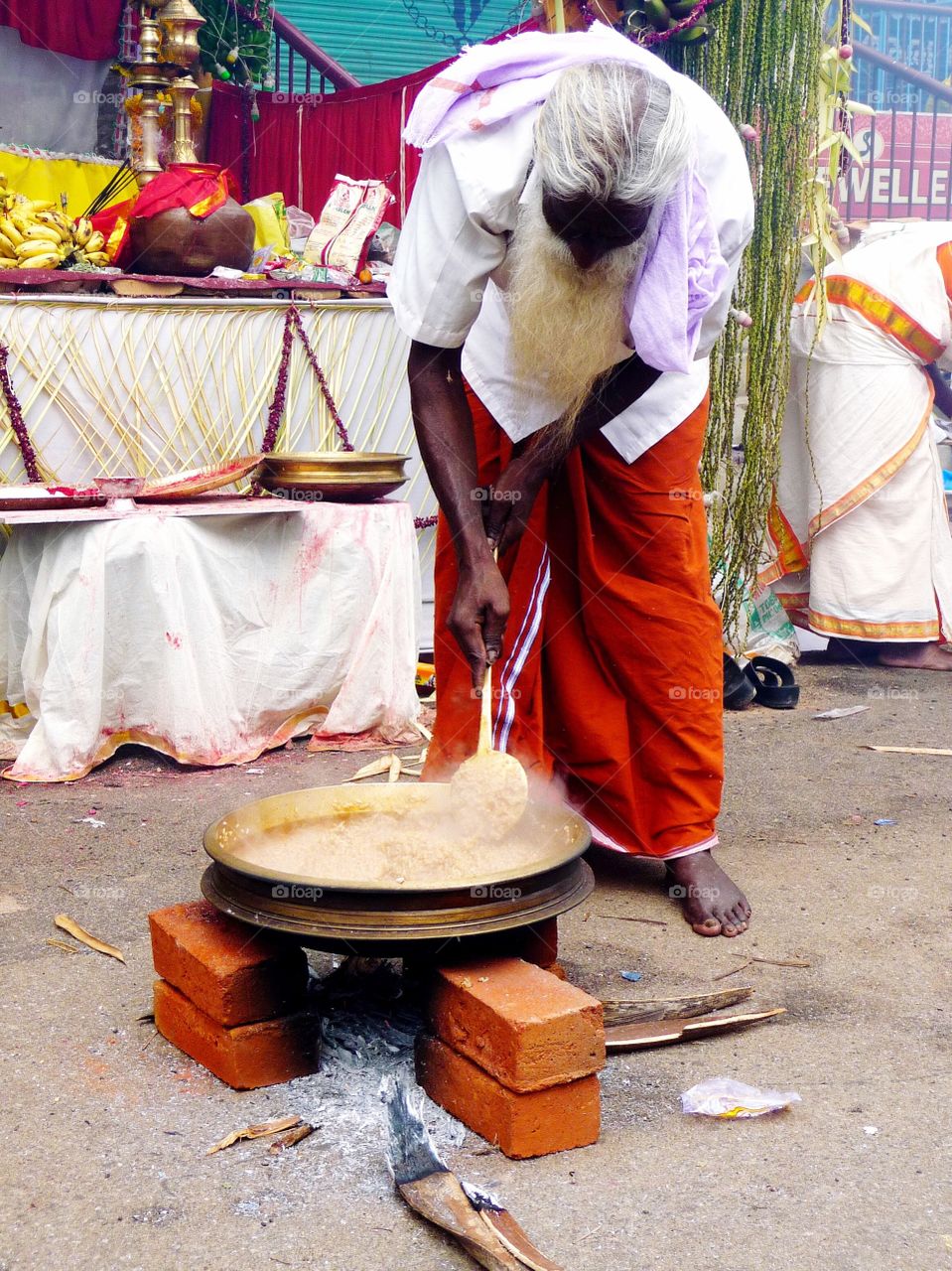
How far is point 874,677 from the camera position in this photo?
5547 mm

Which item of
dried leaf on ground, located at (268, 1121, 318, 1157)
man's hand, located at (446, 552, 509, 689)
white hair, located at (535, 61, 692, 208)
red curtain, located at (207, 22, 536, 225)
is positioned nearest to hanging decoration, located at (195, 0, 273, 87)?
red curtain, located at (207, 22, 536, 225)

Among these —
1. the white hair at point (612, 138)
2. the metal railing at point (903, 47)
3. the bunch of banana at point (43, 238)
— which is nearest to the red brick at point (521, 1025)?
the white hair at point (612, 138)

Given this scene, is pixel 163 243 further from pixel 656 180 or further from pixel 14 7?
pixel 656 180

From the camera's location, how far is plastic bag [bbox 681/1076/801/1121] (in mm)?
2213

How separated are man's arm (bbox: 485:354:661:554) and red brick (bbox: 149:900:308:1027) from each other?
0.97 meters

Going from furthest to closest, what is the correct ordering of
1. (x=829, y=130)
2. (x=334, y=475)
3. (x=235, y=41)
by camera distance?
(x=235, y=41) → (x=829, y=130) → (x=334, y=475)

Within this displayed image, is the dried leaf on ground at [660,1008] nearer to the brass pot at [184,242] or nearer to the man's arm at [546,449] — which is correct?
the man's arm at [546,449]

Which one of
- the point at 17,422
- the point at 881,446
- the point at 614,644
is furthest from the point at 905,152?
the point at 614,644

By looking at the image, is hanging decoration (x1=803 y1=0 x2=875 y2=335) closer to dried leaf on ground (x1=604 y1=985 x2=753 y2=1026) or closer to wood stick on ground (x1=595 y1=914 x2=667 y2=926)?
wood stick on ground (x1=595 y1=914 x2=667 y2=926)

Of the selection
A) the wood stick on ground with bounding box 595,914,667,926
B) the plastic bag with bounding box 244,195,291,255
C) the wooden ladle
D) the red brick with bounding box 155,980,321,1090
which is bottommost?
the wood stick on ground with bounding box 595,914,667,926

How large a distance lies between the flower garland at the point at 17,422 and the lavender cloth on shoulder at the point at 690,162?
236cm

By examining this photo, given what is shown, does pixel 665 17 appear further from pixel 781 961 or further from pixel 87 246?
pixel 781 961

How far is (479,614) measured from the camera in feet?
8.48

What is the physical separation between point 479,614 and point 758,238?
9.91 ft
